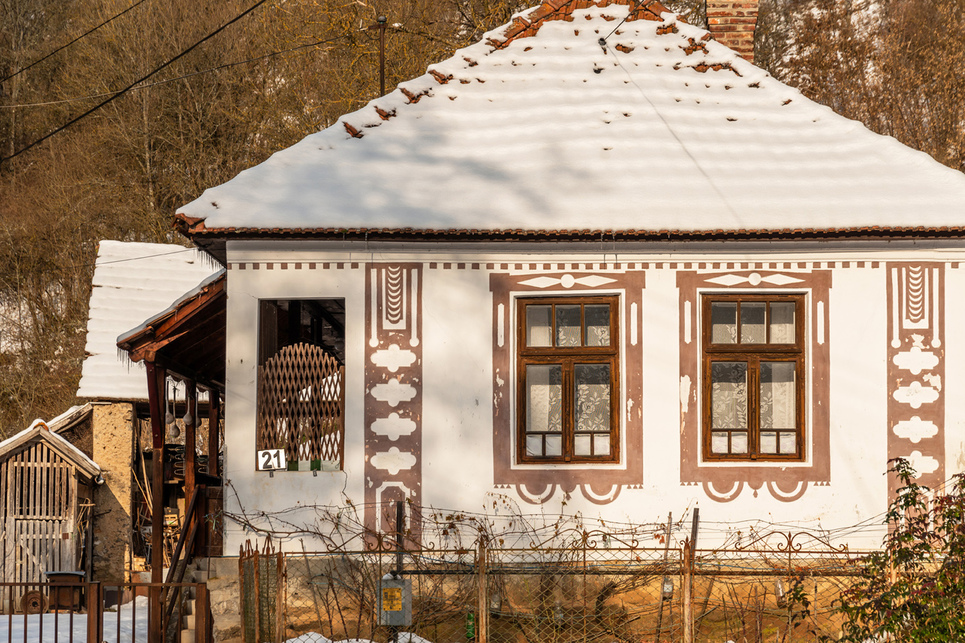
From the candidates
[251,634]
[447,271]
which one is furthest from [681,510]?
[251,634]

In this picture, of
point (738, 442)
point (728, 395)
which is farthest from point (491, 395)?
point (738, 442)

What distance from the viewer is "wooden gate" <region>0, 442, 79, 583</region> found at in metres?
19.9

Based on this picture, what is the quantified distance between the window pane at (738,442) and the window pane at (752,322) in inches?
37.7

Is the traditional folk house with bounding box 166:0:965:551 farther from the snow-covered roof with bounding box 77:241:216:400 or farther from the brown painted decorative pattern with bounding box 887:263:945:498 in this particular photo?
the snow-covered roof with bounding box 77:241:216:400

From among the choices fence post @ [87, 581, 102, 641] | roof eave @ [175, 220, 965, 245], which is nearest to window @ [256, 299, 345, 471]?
roof eave @ [175, 220, 965, 245]

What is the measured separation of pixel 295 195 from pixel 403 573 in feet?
13.1

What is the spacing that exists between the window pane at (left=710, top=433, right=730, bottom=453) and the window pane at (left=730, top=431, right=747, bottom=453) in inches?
2.4

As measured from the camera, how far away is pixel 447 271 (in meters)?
11.3

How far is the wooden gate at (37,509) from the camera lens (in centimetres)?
1994

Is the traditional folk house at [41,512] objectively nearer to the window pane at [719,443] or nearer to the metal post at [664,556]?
the metal post at [664,556]

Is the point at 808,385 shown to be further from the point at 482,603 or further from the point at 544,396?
the point at 482,603

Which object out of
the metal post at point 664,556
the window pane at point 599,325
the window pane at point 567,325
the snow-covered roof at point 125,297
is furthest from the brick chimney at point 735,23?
the snow-covered roof at point 125,297

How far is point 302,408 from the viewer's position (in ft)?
36.4

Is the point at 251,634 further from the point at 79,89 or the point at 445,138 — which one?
A: the point at 79,89
